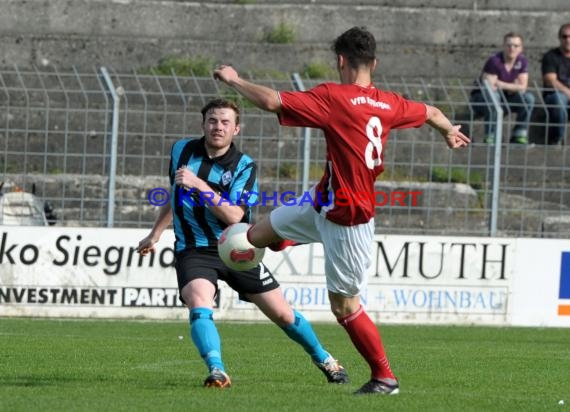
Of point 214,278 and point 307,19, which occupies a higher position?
point 307,19

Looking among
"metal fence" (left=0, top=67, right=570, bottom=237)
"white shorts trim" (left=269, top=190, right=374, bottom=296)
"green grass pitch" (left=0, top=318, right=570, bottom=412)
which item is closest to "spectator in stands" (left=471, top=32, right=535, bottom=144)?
"metal fence" (left=0, top=67, right=570, bottom=237)

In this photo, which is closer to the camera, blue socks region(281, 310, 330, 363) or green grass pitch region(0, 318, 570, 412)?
green grass pitch region(0, 318, 570, 412)

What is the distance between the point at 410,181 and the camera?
55.4 feet

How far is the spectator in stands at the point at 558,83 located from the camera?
57.0 feet

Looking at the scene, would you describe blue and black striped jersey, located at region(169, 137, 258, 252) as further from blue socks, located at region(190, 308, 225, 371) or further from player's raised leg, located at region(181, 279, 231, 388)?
blue socks, located at region(190, 308, 225, 371)

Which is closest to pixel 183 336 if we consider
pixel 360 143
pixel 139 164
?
pixel 139 164

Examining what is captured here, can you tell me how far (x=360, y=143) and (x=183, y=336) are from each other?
599 centimetres

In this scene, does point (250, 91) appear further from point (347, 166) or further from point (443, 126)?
point (443, 126)

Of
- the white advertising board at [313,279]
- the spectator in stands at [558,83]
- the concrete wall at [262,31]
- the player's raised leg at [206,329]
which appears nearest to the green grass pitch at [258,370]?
the player's raised leg at [206,329]

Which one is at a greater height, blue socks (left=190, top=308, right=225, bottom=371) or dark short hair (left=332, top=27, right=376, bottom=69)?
dark short hair (left=332, top=27, right=376, bottom=69)

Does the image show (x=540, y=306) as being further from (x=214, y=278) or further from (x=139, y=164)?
(x=214, y=278)

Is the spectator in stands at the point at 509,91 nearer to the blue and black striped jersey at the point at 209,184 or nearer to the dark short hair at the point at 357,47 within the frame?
the blue and black striped jersey at the point at 209,184

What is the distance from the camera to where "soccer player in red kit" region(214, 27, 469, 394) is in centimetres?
779

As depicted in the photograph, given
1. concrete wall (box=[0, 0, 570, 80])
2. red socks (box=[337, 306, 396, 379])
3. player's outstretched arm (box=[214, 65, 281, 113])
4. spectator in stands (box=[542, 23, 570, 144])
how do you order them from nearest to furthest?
player's outstretched arm (box=[214, 65, 281, 113]) → red socks (box=[337, 306, 396, 379]) → spectator in stands (box=[542, 23, 570, 144]) → concrete wall (box=[0, 0, 570, 80])
